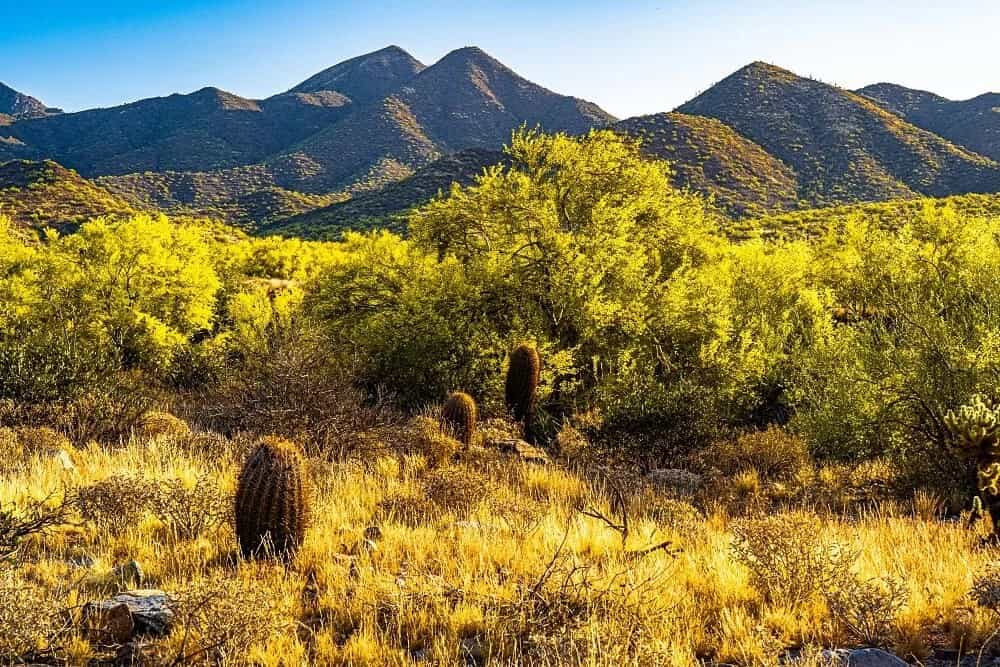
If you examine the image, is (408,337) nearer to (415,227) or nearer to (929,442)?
(415,227)

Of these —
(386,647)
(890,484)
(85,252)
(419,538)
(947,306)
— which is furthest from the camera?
(85,252)

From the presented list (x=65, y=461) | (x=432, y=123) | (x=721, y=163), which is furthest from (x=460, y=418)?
(x=432, y=123)

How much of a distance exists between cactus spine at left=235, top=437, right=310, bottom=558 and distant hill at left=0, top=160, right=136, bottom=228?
2172 inches

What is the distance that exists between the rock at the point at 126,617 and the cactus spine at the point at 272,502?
1.13 m

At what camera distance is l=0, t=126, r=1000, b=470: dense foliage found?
1016 cm

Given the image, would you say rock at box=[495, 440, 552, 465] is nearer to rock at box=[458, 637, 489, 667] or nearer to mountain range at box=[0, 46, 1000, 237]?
rock at box=[458, 637, 489, 667]

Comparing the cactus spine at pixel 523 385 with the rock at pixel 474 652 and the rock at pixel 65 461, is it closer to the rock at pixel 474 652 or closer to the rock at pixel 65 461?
the rock at pixel 65 461

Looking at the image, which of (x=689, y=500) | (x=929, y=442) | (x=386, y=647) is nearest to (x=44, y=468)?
(x=386, y=647)

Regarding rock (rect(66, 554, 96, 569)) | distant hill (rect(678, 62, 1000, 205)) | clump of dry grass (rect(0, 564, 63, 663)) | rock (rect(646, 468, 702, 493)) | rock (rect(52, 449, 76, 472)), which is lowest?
rock (rect(646, 468, 702, 493))

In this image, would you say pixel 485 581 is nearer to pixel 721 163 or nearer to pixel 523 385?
pixel 523 385

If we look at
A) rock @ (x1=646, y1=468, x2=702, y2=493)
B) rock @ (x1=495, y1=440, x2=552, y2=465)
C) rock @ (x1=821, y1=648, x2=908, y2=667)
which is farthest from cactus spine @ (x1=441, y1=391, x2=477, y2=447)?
rock @ (x1=821, y1=648, x2=908, y2=667)

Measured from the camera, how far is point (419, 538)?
5.72m

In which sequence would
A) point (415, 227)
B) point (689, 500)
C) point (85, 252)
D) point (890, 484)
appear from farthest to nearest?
point (85, 252), point (415, 227), point (890, 484), point (689, 500)

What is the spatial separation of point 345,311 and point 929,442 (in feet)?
45.4
